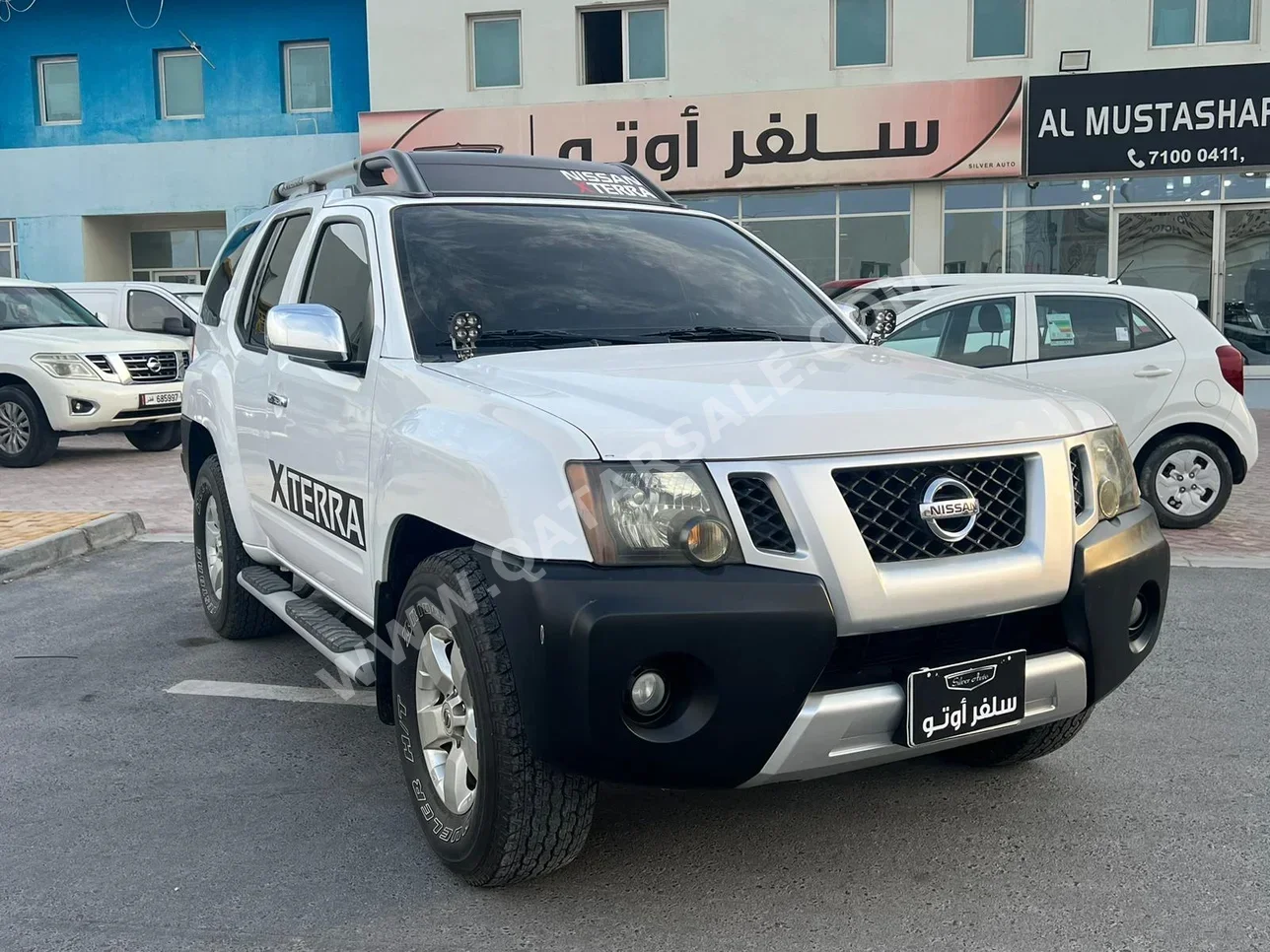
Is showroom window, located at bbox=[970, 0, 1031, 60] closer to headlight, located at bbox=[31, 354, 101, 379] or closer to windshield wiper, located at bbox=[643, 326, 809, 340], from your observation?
headlight, located at bbox=[31, 354, 101, 379]

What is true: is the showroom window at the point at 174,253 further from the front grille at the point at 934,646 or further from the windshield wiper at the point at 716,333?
the front grille at the point at 934,646

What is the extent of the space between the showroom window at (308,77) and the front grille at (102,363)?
11086mm

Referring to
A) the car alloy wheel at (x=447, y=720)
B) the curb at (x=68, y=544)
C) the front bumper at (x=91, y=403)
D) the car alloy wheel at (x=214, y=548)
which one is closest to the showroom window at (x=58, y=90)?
the front bumper at (x=91, y=403)

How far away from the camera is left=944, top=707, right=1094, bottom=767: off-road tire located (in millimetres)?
3516

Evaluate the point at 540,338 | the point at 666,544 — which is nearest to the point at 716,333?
the point at 540,338

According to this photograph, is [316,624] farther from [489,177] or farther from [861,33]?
[861,33]

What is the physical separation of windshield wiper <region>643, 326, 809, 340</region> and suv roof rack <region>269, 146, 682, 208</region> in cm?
79

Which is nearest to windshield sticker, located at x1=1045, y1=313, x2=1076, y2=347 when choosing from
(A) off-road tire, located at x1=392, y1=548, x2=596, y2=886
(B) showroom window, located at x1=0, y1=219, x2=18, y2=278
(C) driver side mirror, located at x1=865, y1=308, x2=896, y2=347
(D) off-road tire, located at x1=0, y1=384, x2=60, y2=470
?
(C) driver side mirror, located at x1=865, y1=308, x2=896, y2=347

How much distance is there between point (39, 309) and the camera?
12.8 metres

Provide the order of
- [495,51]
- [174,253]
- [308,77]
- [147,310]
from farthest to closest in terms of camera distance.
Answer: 1. [174,253]
2. [308,77]
3. [495,51]
4. [147,310]

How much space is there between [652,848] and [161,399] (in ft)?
34.3

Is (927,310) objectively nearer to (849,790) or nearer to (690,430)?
(849,790)

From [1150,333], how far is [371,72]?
50.0 feet

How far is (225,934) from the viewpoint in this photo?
2799 mm
